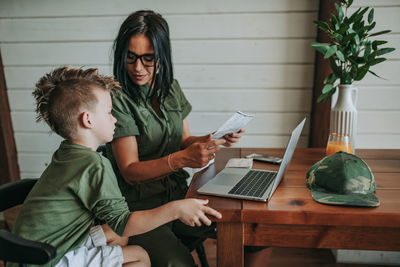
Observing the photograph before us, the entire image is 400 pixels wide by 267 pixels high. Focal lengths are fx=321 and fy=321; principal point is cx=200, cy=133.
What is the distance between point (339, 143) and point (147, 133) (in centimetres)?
79

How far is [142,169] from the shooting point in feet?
4.18

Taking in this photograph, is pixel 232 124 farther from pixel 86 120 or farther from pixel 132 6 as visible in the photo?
pixel 132 6

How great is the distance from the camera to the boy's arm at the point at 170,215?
93cm

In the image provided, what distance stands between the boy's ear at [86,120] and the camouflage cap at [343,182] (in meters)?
0.75

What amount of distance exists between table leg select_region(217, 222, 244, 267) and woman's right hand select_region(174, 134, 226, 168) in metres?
0.33

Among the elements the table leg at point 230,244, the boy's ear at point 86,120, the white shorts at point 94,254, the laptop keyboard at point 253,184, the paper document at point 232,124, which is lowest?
the white shorts at point 94,254

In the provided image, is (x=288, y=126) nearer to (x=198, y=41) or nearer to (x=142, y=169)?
(x=198, y=41)

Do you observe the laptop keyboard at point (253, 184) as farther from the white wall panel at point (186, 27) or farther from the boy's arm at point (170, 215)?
the white wall panel at point (186, 27)

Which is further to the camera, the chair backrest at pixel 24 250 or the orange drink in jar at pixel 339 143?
the orange drink in jar at pixel 339 143

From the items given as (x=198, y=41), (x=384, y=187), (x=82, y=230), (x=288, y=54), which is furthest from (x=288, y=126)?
(x=82, y=230)

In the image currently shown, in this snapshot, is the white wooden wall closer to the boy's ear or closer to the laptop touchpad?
the laptop touchpad

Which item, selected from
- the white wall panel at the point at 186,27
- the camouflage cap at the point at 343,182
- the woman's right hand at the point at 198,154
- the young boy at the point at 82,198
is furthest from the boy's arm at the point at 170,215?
the white wall panel at the point at 186,27

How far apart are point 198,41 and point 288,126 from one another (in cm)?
85

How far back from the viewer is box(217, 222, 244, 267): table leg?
3.02ft
